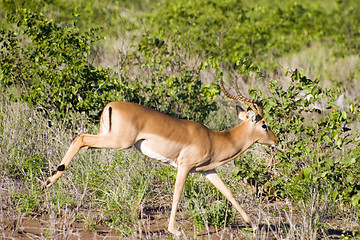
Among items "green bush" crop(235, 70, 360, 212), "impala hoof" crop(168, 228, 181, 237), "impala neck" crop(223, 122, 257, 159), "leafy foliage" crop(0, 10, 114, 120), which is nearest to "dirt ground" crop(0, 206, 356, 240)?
"impala hoof" crop(168, 228, 181, 237)

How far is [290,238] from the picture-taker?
552cm

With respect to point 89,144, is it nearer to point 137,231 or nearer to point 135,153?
point 137,231

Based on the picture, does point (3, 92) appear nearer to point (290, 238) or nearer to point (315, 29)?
point (290, 238)

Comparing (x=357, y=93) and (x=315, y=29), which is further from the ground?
(x=315, y=29)

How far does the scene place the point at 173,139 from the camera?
568cm

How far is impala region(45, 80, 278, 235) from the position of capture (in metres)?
5.52

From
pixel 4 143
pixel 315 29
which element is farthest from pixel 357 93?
pixel 4 143

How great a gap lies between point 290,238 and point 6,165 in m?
3.46

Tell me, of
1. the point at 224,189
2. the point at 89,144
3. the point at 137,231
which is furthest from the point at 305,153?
the point at 89,144

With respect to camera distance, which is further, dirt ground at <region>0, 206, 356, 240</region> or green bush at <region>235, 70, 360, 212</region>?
green bush at <region>235, 70, 360, 212</region>

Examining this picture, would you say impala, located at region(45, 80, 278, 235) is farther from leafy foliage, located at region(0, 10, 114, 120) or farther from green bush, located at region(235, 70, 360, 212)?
leafy foliage, located at region(0, 10, 114, 120)

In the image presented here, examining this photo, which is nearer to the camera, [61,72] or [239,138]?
[239,138]

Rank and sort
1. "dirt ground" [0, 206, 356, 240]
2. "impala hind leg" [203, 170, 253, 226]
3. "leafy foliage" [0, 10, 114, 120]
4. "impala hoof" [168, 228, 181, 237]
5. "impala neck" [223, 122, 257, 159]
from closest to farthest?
"dirt ground" [0, 206, 356, 240] → "impala hoof" [168, 228, 181, 237] → "impala hind leg" [203, 170, 253, 226] → "impala neck" [223, 122, 257, 159] → "leafy foliage" [0, 10, 114, 120]

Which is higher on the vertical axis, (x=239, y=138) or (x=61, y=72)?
(x=61, y=72)
